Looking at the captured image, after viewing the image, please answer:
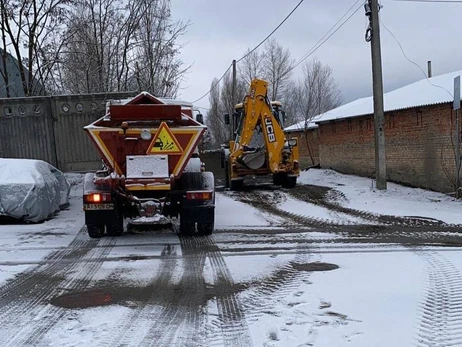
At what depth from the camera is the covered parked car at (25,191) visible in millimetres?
10672

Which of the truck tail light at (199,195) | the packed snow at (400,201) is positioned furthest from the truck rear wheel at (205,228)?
the packed snow at (400,201)

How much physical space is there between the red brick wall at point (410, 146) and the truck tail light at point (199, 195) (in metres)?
9.26

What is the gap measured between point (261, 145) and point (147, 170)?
8984 mm

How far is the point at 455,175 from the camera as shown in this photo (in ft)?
47.5

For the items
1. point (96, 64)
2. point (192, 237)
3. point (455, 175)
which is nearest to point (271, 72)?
point (96, 64)

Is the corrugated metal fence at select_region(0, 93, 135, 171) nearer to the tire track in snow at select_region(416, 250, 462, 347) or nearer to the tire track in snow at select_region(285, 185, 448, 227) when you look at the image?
the tire track in snow at select_region(285, 185, 448, 227)

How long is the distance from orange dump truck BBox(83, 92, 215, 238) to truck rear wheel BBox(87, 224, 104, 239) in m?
0.04

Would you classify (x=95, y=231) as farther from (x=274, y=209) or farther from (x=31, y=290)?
(x=274, y=209)

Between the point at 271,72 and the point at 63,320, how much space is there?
50985 mm

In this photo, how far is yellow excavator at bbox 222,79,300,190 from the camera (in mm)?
16344

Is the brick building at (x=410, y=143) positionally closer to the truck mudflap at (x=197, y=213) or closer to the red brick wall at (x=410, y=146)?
the red brick wall at (x=410, y=146)

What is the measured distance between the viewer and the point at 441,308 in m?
4.80

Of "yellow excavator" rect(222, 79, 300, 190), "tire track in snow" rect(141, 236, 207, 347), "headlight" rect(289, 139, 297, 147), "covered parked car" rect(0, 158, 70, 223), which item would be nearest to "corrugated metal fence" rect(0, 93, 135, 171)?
"covered parked car" rect(0, 158, 70, 223)

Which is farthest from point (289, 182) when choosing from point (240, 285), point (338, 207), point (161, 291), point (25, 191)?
point (161, 291)
